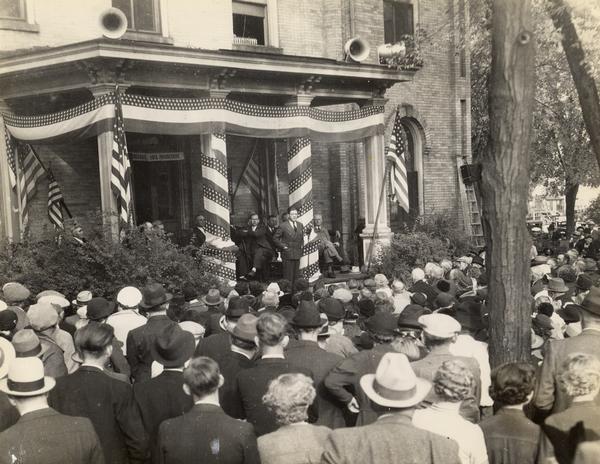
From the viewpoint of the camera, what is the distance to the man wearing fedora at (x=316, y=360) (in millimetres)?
4848

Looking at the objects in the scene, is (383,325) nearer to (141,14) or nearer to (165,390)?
(165,390)

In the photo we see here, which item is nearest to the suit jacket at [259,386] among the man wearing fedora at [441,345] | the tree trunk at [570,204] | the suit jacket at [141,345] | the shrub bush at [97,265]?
the man wearing fedora at [441,345]

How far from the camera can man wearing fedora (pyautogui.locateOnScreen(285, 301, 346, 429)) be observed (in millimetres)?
4848

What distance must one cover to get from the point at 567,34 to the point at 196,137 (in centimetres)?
975

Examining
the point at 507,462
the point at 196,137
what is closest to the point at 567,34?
the point at 507,462

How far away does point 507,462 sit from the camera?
3828mm

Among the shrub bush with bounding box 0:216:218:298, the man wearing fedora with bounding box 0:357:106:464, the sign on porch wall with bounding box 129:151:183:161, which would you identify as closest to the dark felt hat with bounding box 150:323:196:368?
the man wearing fedora with bounding box 0:357:106:464

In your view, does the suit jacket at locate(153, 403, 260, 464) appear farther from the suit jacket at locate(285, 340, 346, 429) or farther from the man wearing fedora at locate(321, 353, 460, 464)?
the suit jacket at locate(285, 340, 346, 429)

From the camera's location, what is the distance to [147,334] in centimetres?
556

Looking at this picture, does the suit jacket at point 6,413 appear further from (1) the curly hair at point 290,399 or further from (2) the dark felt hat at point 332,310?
(2) the dark felt hat at point 332,310

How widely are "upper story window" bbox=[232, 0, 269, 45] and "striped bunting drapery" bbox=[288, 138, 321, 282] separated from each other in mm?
4259

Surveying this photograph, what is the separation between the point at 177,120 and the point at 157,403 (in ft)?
28.7

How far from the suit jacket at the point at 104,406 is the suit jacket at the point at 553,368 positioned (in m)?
2.73

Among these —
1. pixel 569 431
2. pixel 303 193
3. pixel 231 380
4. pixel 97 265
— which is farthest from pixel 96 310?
pixel 303 193
